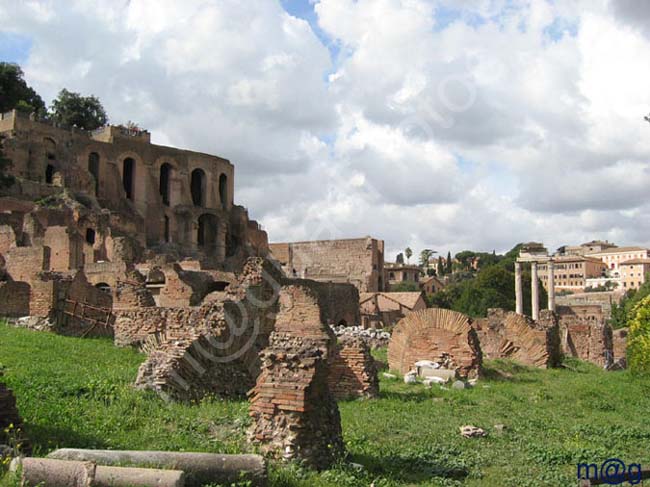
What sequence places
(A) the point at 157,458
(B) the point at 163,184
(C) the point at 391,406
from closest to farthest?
(A) the point at 157,458 < (C) the point at 391,406 < (B) the point at 163,184

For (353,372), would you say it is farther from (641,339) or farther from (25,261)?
(25,261)

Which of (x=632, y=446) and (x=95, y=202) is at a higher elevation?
(x=95, y=202)

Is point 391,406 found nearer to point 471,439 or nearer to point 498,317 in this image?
point 471,439

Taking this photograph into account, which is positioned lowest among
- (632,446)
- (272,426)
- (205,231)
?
(632,446)

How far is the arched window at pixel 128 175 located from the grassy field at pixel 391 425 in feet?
120

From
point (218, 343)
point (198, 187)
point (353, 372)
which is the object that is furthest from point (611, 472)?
point (198, 187)

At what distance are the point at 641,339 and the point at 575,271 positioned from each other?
349 ft

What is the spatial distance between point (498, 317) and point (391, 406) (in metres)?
12.1

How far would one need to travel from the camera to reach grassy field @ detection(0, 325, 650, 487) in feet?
21.1

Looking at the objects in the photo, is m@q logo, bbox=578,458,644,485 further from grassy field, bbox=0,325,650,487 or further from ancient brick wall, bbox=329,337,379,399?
ancient brick wall, bbox=329,337,379,399

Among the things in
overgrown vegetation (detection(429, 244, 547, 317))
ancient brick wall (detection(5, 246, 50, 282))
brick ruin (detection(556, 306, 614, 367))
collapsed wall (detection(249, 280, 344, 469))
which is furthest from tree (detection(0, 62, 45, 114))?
collapsed wall (detection(249, 280, 344, 469))

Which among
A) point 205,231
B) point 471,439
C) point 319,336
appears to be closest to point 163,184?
point 205,231

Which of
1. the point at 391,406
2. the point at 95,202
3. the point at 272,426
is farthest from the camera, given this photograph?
the point at 95,202

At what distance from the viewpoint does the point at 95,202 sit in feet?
135
